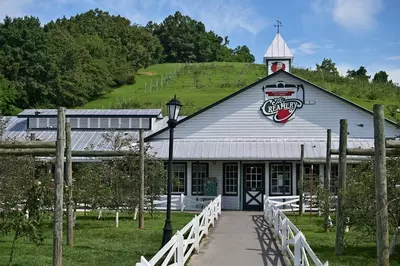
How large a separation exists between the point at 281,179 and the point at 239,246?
14190 mm

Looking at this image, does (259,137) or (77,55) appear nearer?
(259,137)

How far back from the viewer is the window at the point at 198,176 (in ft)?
94.8

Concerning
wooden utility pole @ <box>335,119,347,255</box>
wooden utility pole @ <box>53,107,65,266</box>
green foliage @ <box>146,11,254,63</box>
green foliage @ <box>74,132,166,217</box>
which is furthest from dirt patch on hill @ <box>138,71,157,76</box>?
wooden utility pole @ <box>53,107,65,266</box>

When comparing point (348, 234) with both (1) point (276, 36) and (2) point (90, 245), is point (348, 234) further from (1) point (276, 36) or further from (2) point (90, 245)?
(1) point (276, 36)

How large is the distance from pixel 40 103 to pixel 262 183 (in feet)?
131

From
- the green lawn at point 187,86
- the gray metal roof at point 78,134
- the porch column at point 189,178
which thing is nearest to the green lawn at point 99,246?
the porch column at point 189,178

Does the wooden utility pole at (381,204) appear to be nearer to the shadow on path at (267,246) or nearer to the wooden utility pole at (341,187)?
the wooden utility pole at (341,187)

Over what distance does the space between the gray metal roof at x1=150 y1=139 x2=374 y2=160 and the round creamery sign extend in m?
1.32

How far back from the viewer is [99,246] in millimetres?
14391

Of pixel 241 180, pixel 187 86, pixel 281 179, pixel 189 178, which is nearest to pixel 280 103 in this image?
pixel 281 179

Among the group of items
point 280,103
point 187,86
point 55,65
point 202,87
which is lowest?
point 280,103

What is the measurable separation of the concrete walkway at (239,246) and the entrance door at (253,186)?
7.01 m

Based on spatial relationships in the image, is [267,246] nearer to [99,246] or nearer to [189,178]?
[99,246]

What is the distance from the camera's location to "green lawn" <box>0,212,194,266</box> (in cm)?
1226
